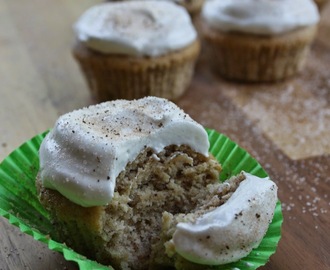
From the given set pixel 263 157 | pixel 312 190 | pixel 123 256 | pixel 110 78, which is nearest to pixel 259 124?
pixel 263 157

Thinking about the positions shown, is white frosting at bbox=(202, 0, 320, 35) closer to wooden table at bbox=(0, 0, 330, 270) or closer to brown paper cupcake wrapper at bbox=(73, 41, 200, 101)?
brown paper cupcake wrapper at bbox=(73, 41, 200, 101)

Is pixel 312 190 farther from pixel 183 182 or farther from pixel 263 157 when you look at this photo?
pixel 183 182

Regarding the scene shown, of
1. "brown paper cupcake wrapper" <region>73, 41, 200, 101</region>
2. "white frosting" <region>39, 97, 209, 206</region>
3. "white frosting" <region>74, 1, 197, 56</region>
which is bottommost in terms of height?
"brown paper cupcake wrapper" <region>73, 41, 200, 101</region>

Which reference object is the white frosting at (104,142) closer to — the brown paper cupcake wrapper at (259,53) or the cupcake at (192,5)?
the brown paper cupcake wrapper at (259,53)

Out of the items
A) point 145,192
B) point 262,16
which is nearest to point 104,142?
point 145,192

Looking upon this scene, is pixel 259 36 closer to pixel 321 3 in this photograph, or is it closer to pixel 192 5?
pixel 192 5

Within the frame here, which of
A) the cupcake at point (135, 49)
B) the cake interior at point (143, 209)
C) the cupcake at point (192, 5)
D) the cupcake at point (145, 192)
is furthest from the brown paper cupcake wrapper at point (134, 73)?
the cake interior at point (143, 209)

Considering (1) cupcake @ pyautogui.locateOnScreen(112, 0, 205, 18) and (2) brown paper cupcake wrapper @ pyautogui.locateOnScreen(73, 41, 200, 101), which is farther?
(1) cupcake @ pyautogui.locateOnScreen(112, 0, 205, 18)

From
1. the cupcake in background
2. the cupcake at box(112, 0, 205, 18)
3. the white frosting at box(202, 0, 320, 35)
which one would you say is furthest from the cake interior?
the cupcake in background
